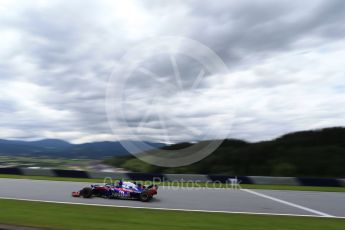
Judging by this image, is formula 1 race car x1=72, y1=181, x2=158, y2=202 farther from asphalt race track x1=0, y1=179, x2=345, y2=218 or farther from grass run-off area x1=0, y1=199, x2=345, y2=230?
grass run-off area x1=0, y1=199, x2=345, y2=230

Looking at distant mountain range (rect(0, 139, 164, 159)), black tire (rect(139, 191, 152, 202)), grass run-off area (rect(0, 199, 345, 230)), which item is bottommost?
grass run-off area (rect(0, 199, 345, 230))

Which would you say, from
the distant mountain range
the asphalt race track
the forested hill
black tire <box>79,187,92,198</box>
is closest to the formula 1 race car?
black tire <box>79,187,92,198</box>

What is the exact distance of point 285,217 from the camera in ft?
30.6

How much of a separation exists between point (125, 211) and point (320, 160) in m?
19.7

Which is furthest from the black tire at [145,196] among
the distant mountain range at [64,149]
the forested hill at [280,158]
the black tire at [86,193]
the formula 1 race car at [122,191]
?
the forested hill at [280,158]

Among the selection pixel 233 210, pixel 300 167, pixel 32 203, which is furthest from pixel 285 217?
pixel 300 167

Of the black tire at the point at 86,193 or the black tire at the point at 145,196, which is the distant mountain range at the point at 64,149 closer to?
the black tire at the point at 86,193

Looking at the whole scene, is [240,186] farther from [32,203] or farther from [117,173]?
[32,203]

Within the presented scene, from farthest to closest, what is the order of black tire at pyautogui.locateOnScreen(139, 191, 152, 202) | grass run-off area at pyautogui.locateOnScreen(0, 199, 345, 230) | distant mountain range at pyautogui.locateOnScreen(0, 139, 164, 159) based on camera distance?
distant mountain range at pyautogui.locateOnScreen(0, 139, 164, 159) → black tire at pyautogui.locateOnScreen(139, 191, 152, 202) → grass run-off area at pyautogui.locateOnScreen(0, 199, 345, 230)

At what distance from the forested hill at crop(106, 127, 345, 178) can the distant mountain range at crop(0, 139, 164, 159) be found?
5.52m

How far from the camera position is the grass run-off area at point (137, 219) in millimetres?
7684

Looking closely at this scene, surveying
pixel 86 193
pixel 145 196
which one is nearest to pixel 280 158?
pixel 145 196

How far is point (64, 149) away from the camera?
49.8ft

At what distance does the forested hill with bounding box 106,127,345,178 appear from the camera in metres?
25.3
